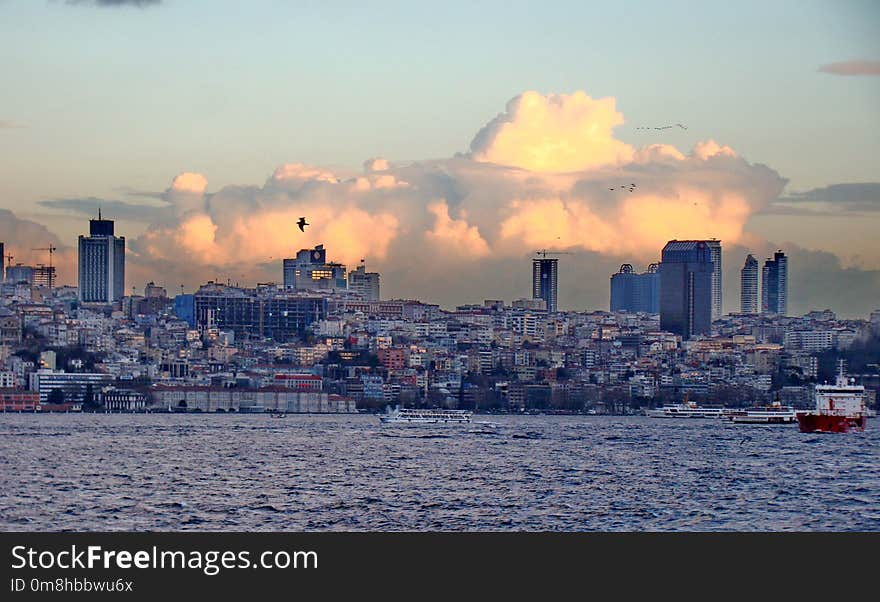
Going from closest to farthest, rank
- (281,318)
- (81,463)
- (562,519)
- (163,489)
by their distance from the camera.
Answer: (562,519) → (163,489) → (81,463) → (281,318)

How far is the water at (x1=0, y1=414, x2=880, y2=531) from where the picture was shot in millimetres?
24219

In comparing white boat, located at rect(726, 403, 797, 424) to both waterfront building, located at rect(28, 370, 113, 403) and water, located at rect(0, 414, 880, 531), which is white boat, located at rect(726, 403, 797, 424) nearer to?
water, located at rect(0, 414, 880, 531)

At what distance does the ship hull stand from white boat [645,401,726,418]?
84.4 feet

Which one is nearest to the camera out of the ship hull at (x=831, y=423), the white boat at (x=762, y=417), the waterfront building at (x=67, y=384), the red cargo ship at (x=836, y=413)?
the ship hull at (x=831, y=423)

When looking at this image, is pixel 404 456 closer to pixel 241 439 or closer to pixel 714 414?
pixel 241 439

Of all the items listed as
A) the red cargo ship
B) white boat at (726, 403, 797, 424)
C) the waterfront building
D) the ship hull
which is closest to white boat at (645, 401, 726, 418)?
white boat at (726, 403, 797, 424)

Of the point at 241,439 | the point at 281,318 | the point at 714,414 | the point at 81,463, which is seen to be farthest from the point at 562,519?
the point at 281,318

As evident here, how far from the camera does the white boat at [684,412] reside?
8900cm

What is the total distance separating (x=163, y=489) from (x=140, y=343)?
299ft

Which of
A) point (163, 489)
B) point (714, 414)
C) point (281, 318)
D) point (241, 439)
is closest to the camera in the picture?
point (163, 489)

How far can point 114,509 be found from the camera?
1009 inches

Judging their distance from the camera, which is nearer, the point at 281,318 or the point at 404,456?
the point at 404,456

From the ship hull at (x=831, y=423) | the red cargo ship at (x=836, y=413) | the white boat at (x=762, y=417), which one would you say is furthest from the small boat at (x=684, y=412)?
the ship hull at (x=831, y=423)

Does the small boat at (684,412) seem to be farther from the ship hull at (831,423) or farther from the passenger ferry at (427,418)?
the ship hull at (831,423)
